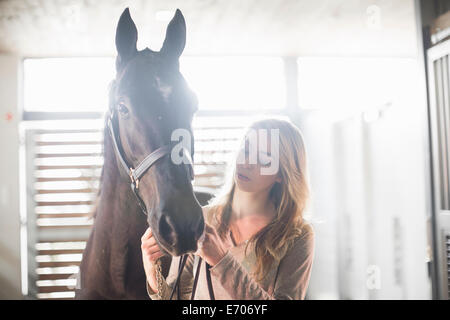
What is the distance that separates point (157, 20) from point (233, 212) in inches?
27.7

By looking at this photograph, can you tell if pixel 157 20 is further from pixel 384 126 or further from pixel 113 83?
pixel 384 126

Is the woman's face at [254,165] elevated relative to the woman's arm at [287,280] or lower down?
elevated

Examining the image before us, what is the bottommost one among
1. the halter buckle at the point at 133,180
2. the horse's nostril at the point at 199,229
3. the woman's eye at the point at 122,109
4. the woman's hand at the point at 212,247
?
the woman's hand at the point at 212,247

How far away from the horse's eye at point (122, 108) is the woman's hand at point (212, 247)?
43 cm

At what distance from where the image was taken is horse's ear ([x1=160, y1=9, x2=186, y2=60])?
1168 millimetres

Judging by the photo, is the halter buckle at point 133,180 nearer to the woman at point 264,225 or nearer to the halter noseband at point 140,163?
the halter noseband at point 140,163

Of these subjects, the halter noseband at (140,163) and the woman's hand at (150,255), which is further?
the woman's hand at (150,255)

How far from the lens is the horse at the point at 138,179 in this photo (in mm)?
988

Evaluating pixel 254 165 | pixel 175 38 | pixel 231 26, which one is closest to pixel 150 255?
pixel 254 165

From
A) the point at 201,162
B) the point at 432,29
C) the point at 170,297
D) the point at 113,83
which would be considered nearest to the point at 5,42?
the point at 113,83

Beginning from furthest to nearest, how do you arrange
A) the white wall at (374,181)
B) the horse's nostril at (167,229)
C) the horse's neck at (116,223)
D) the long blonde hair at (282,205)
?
1. the white wall at (374,181)
2. the long blonde hair at (282,205)
3. the horse's neck at (116,223)
4. the horse's nostril at (167,229)

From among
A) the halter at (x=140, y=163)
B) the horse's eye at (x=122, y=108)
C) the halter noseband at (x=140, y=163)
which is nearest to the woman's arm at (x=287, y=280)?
the halter at (x=140, y=163)

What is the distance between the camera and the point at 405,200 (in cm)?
146

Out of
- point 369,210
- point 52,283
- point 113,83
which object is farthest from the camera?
point 369,210
